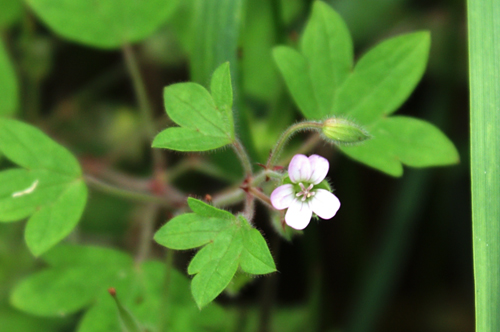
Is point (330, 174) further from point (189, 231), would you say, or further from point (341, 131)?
point (189, 231)

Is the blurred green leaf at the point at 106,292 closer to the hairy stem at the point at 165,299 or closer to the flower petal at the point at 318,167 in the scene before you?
the hairy stem at the point at 165,299

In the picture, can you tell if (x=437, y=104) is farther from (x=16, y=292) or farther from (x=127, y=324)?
(x=16, y=292)

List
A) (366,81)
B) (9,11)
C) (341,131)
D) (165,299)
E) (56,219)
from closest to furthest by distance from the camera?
(341,131) → (56,219) → (165,299) → (366,81) → (9,11)

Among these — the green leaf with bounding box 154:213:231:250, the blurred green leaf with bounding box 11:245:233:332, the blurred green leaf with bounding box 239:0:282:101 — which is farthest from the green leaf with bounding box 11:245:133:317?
the blurred green leaf with bounding box 239:0:282:101

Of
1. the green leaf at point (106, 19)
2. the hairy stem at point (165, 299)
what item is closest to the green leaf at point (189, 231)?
the hairy stem at point (165, 299)

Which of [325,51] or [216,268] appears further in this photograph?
[325,51]

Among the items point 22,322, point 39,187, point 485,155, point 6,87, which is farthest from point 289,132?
point 22,322
